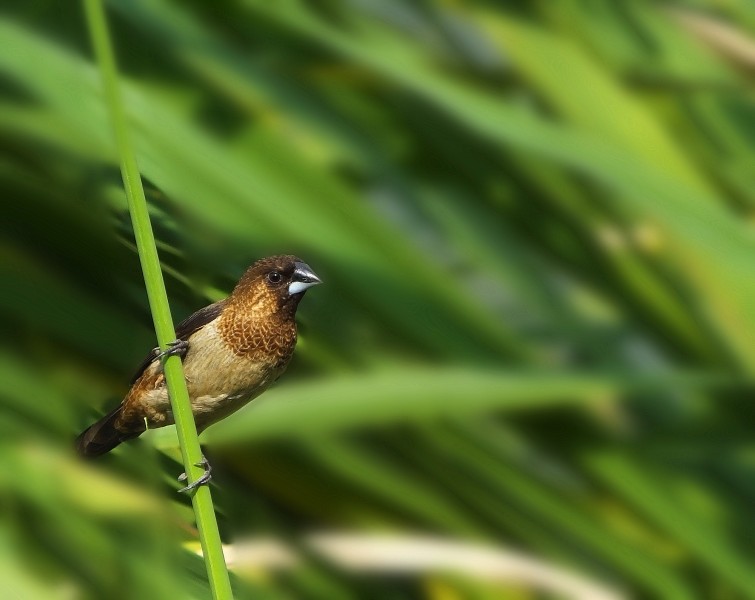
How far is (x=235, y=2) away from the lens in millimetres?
1432

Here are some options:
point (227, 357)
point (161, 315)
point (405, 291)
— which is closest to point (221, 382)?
point (227, 357)

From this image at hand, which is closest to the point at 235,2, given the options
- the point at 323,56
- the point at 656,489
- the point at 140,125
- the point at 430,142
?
the point at 323,56

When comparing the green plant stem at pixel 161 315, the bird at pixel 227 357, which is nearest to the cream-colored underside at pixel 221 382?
the bird at pixel 227 357

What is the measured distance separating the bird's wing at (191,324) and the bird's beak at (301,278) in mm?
77

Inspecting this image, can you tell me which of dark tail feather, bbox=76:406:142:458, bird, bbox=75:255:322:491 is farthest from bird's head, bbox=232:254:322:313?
dark tail feather, bbox=76:406:142:458

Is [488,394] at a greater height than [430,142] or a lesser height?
lesser

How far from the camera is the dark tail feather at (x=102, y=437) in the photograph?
82cm

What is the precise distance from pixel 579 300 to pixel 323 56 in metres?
0.45

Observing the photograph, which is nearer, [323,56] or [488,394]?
[488,394]

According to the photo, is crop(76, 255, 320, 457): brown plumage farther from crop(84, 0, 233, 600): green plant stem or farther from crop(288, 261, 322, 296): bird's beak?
crop(84, 0, 233, 600): green plant stem

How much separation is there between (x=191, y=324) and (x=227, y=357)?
0.18 feet

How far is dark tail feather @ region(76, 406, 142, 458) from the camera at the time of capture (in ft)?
2.70

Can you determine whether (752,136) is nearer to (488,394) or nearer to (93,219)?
(488,394)

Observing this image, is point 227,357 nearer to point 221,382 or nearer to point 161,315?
point 221,382
